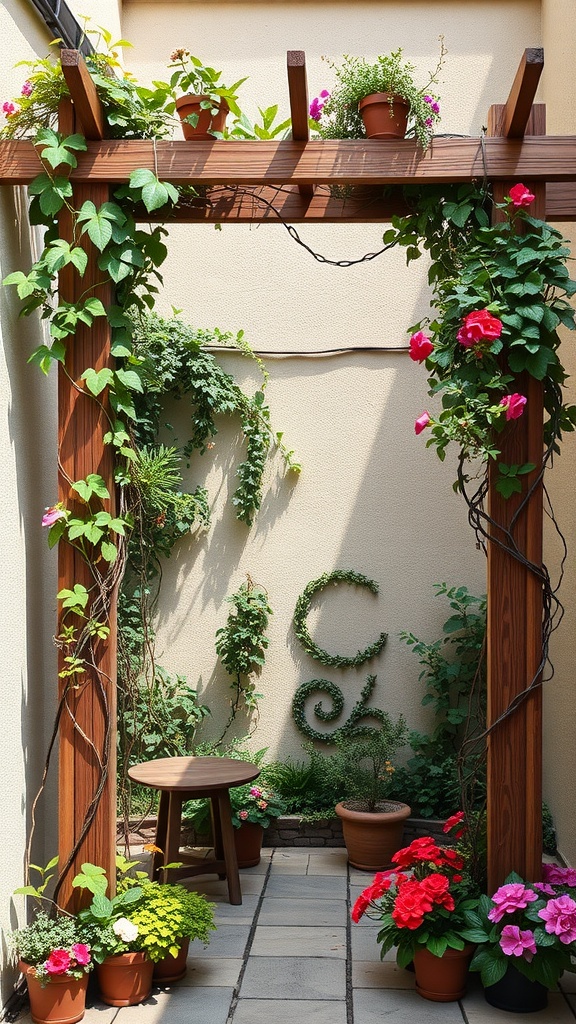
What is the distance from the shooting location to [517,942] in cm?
Answer: 294

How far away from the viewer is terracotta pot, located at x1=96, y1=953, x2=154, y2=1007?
304cm

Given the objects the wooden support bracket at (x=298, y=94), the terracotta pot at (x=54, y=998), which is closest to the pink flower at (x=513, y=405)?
the wooden support bracket at (x=298, y=94)

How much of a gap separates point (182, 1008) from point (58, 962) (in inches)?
19.6

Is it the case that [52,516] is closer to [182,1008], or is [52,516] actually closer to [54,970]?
[54,970]

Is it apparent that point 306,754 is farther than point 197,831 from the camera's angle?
Yes

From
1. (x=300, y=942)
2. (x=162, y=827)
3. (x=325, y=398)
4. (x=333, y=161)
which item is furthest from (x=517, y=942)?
(x=325, y=398)

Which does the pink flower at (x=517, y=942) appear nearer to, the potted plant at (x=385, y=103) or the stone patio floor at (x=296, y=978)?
the stone patio floor at (x=296, y=978)

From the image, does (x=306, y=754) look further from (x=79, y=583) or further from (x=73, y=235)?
(x=73, y=235)

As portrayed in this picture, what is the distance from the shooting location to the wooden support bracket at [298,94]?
9.34 ft

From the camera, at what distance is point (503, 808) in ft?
10.2

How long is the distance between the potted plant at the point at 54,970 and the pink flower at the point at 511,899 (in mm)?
1298

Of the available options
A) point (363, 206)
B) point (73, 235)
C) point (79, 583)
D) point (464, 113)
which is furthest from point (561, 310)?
point (464, 113)

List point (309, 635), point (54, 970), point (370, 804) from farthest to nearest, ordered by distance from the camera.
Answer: point (309, 635) → point (370, 804) → point (54, 970)

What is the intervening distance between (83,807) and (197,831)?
5.82 ft
